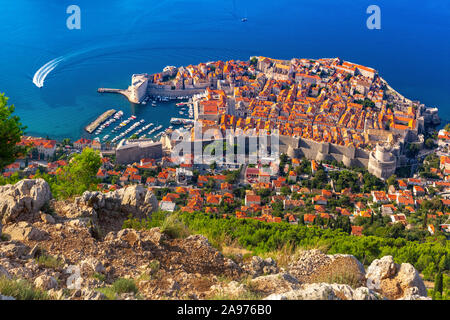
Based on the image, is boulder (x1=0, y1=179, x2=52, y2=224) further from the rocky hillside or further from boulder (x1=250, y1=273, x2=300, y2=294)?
boulder (x1=250, y1=273, x2=300, y2=294)

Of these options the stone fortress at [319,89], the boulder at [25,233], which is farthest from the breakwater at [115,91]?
the boulder at [25,233]

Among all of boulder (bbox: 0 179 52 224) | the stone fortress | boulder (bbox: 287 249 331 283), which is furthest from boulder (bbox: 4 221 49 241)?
the stone fortress

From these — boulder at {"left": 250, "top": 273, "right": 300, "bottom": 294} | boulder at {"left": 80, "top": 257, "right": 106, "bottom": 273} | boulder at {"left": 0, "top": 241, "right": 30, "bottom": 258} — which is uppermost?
boulder at {"left": 0, "top": 241, "right": 30, "bottom": 258}

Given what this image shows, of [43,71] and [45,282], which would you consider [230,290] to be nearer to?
[45,282]

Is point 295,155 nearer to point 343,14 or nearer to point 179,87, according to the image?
point 179,87

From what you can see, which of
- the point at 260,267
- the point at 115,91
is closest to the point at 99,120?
the point at 115,91

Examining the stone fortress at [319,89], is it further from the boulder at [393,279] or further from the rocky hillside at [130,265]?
the boulder at [393,279]
